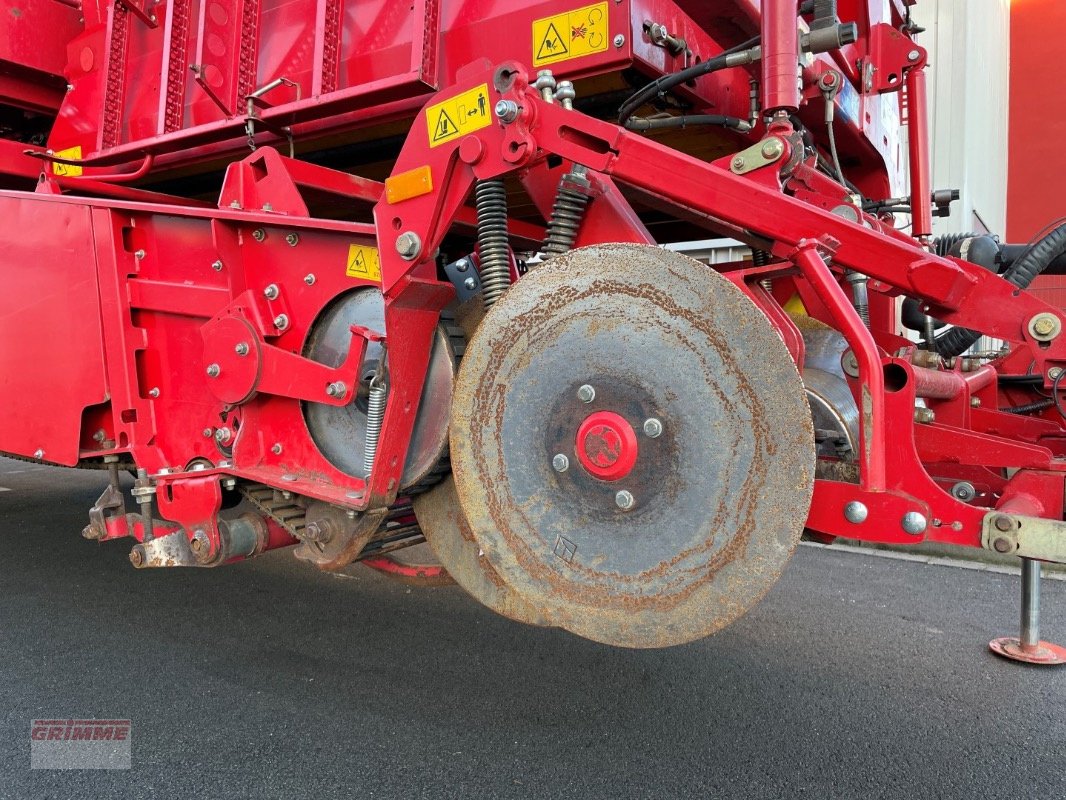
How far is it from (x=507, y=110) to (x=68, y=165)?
2.58m

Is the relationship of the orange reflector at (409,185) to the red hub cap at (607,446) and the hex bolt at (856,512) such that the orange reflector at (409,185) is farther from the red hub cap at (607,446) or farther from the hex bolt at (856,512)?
the hex bolt at (856,512)

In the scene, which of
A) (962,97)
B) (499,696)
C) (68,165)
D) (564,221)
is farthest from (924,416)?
(962,97)

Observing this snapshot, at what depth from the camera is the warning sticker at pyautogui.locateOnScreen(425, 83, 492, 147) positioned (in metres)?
1.95

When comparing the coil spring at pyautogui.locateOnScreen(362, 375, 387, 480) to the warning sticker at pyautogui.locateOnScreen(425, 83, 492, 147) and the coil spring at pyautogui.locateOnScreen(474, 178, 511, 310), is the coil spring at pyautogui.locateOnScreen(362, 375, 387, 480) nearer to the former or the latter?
the coil spring at pyautogui.locateOnScreen(474, 178, 511, 310)

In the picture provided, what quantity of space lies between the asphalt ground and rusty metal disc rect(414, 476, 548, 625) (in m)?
0.57

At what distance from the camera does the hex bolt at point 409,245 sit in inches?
81.2

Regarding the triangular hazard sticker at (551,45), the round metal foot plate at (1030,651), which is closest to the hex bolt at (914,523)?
the triangular hazard sticker at (551,45)

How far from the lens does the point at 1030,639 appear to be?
3277mm

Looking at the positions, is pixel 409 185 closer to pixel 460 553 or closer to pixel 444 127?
pixel 444 127

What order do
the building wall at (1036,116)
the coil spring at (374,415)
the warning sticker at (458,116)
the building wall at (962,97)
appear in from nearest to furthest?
the warning sticker at (458,116), the coil spring at (374,415), the building wall at (962,97), the building wall at (1036,116)

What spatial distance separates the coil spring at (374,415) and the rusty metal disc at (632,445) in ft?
1.07

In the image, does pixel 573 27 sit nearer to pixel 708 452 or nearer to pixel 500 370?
pixel 500 370

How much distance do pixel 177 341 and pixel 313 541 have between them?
915 millimetres

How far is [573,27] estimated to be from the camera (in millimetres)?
2262
